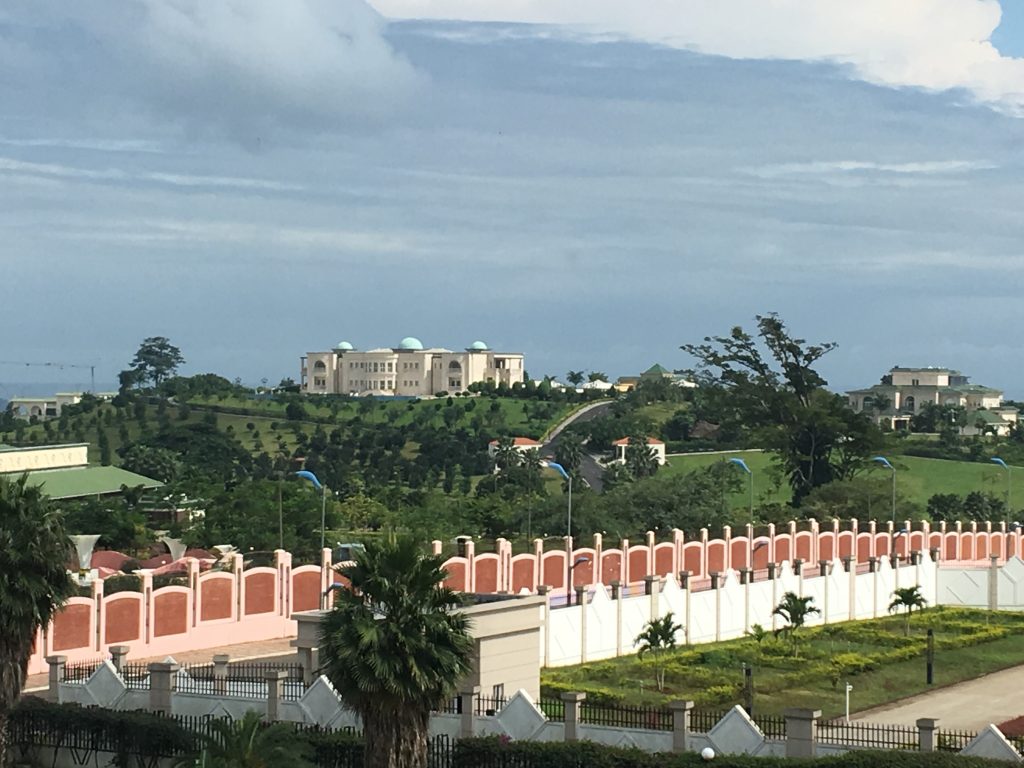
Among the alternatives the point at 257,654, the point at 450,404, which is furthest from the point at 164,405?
the point at 257,654

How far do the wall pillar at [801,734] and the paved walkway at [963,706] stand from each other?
49.8 feet

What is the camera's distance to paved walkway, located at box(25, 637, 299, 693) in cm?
4900

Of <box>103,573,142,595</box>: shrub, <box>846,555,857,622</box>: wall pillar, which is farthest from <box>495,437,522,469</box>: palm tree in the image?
<box>103,573,142,595</box>: shrub

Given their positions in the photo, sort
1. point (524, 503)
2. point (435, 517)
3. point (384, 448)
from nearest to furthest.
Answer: point (435, 517) < point (524, 503) < point (384, 448)

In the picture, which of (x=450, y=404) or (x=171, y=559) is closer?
(x=171, y=559)

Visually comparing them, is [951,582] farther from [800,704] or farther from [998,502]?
[998,502]

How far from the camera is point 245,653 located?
50906mm

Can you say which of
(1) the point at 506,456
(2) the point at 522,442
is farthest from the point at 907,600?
(2) the point at 522,442

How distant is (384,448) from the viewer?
141250 millimetres

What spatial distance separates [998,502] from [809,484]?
1218 cm

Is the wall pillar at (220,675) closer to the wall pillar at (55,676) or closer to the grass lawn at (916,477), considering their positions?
the wall pillar at (55,676)

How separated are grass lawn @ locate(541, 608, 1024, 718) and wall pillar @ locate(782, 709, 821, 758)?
11777 millimetres

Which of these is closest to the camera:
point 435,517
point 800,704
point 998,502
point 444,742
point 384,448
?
point 444,742

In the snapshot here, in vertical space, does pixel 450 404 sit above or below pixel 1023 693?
above
